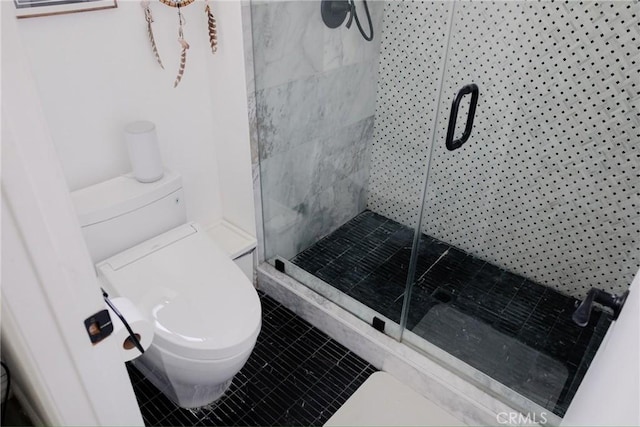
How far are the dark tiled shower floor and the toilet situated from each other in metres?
0.06

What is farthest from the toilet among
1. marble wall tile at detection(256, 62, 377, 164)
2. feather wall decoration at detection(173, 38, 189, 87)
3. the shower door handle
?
the shower door handle

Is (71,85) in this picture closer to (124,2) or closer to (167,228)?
(124,2)

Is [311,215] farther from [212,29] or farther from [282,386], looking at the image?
[212,29]

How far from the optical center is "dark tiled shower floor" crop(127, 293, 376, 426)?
5.75ft

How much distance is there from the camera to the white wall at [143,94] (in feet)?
5.05

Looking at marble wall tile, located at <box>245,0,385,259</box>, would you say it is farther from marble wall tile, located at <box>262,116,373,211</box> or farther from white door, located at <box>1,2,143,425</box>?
white door, located at <box>1,2,143,425</box>

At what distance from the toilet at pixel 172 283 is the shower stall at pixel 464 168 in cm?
53

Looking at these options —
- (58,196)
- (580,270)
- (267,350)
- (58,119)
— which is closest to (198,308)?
(267,350)

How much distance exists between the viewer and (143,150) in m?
1.69

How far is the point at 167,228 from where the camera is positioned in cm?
186

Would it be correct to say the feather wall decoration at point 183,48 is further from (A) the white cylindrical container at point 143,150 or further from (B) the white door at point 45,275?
(B) the white door at point 45,275

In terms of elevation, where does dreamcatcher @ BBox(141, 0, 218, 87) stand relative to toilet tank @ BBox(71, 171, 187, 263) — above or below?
above

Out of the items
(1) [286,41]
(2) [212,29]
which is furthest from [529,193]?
(2) [212,29]

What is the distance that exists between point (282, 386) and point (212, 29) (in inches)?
56.2
